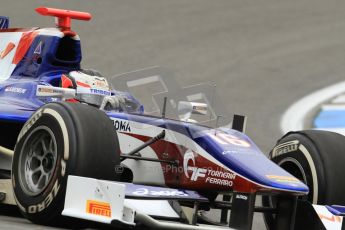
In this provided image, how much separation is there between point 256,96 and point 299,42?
3717 millimetres

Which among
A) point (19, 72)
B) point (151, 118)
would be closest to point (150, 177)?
point (151, 118)

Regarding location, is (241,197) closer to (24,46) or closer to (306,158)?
(306,158)

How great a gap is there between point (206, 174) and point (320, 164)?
116 cm

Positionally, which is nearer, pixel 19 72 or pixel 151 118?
pixel 151 118

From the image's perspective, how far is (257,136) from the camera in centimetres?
→ 1374

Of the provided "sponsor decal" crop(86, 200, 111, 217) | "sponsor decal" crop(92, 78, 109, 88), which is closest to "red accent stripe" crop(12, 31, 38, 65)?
"sponsor decal" crop(92, 78, 109, 88)

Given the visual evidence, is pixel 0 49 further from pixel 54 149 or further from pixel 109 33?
pixel 109 33

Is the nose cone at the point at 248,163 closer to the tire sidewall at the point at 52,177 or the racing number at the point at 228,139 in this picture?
the racing number at the point at 228,139

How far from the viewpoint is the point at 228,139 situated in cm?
794

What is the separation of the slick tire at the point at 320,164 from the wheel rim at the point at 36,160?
202cm

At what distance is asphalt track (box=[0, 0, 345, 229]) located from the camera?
16516mm

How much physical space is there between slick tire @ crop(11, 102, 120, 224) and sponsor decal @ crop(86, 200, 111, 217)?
0.24 m

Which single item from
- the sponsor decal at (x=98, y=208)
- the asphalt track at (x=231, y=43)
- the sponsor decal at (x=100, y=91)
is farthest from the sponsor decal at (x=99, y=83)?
the asphalt track at (x=231, y=43)

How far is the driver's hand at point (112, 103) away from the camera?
870cm
